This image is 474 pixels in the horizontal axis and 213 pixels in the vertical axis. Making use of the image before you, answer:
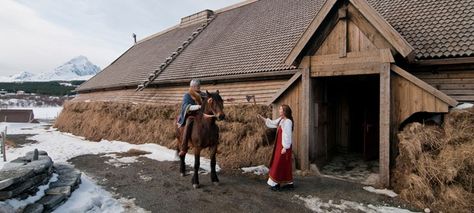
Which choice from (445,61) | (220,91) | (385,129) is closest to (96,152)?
(220,91)

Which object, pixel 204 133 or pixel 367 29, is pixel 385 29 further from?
pixel 204 133

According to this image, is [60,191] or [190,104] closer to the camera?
[60,191]

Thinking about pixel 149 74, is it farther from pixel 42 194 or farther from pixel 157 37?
pixel 42 194

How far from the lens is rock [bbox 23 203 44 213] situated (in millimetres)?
5203

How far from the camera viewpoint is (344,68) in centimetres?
830

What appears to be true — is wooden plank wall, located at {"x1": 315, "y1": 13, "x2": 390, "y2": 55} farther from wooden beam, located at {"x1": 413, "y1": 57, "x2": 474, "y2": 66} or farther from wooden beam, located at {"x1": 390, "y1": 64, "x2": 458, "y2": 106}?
wooden beam, located at {"x1": 413, "y1": 57, "x2": 474, "y2": 66}

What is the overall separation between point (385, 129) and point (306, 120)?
2.10 metres

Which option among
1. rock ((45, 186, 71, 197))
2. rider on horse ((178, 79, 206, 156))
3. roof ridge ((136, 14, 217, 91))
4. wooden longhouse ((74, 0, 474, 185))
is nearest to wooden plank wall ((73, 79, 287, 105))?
wooden longhouse ((74, 0, 474, 185))

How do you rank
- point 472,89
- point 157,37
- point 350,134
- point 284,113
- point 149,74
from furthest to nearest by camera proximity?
point 157,37 < point 149,74 < point 350,134 < point 472,89 < point 284,113

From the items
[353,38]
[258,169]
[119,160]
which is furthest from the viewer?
[119,160]

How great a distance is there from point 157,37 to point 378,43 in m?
22.5

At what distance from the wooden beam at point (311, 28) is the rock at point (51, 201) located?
6395 millimetres

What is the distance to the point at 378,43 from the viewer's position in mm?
7918

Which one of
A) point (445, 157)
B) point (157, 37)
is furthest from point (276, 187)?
point (157, 37)
